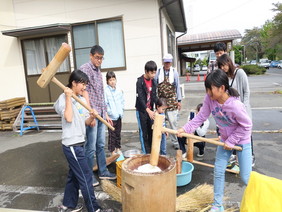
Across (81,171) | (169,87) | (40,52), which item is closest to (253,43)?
(40,52)

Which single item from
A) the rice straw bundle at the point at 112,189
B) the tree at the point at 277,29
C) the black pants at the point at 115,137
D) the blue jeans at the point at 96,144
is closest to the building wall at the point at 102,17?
the black pants at the point at 115,137

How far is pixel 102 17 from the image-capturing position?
7773 millimetres

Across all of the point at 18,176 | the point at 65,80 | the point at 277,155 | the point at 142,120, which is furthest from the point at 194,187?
the point at 65,80

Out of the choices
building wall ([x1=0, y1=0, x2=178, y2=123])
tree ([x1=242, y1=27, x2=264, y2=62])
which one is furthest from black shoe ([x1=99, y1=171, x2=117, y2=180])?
tree ([x1=242, y1=27, x2=264, y2=62])

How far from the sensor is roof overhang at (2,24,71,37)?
758 centimetres

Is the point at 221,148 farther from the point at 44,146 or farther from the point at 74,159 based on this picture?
the point at 44,146

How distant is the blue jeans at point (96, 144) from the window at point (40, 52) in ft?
18.2

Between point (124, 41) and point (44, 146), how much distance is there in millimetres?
4165

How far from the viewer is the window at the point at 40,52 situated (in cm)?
848

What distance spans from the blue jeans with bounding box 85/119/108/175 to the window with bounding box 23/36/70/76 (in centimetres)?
556

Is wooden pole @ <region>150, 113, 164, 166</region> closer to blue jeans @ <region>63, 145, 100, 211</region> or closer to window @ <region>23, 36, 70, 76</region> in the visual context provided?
blue jeans @ <region>63, 145, 100, 211</region>

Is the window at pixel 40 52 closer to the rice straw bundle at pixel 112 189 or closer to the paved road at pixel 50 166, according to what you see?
the paved road at pixel 50 166

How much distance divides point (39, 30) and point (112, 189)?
21.3 feet

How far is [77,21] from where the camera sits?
797 cm
